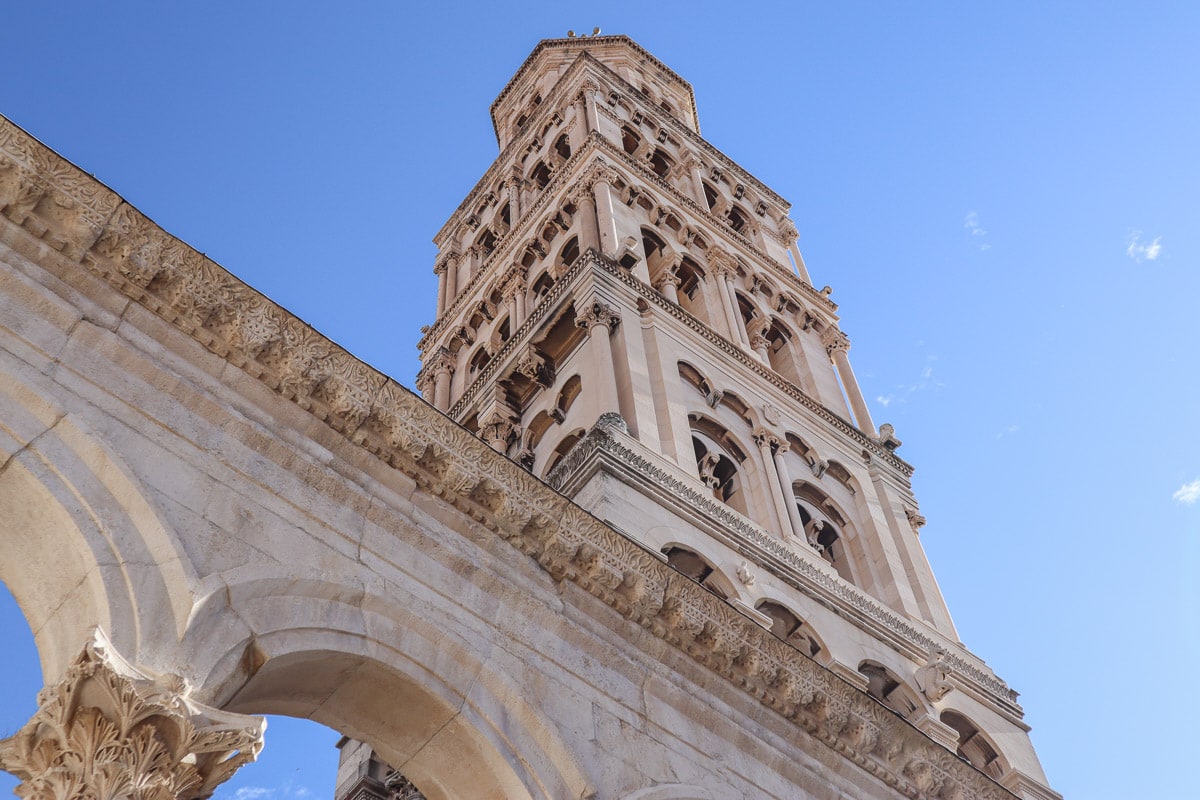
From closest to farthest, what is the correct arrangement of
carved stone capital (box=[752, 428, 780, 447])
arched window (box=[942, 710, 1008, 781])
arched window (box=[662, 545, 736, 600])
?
arched window (box=[662, 545, 736, 600]) < arched window (box=[942, 710, 1008, 781]) < carved stone capital (box=[752, 428, 780, 447])

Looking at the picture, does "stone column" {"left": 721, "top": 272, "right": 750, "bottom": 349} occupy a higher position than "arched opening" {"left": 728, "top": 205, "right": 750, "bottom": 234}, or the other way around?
"arched opening" {"left": 728, "top": 205, "right": 750, "bottom": 234}

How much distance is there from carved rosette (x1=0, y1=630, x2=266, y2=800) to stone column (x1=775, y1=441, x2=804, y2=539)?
1418 centimetres

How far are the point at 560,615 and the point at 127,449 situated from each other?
3.35 meters

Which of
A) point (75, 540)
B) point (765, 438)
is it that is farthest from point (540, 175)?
point (75, 540)

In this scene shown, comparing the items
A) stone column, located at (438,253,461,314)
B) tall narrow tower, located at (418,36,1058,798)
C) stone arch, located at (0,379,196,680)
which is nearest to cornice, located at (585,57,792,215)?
tall narrow tower, located at (418,36,1058,798)

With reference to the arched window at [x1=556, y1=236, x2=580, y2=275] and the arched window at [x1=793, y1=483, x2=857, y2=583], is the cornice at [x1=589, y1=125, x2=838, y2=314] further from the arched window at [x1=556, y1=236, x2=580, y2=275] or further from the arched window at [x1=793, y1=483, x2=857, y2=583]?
the arched window at [x1=793, y1=483, x2=857, y2=583]

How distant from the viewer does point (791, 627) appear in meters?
17.8

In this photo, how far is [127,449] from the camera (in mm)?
8164

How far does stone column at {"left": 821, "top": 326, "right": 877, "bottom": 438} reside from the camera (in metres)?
26.1

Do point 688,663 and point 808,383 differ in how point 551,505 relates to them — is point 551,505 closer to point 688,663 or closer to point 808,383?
point 688,663

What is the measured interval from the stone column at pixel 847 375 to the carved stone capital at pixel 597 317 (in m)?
5.75

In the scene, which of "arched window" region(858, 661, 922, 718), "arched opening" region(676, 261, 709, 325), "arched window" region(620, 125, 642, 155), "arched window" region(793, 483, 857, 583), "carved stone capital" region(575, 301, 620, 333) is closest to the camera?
"arched window" region(858, 661, 922, 718)

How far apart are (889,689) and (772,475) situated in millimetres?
4313

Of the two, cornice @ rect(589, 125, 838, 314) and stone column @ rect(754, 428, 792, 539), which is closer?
stone column @ rect(754, 428, 792, 539)
